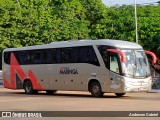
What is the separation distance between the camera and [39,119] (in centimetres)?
1393

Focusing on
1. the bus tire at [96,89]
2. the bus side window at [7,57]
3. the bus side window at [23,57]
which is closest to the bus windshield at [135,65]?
the bus tire at [96,89]

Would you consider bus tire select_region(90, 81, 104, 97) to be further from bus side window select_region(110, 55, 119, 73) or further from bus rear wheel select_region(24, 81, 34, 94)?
bus rear wheel select_region(24, 81, 34, 94)

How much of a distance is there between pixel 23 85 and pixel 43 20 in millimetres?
30048

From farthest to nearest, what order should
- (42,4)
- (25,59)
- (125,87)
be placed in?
(42,4)
(25,59)
(125,87)

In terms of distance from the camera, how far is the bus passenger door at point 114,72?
80.3 feet

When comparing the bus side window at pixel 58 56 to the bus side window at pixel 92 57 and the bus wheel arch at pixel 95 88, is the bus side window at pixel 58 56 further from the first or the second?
the bus wheel arch at pixel 95 88

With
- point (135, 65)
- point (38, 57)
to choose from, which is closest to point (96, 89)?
point (135, 65)

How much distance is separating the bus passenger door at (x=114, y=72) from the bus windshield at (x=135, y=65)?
42cm

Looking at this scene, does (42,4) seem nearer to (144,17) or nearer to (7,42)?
(7,42)

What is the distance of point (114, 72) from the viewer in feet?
80.9

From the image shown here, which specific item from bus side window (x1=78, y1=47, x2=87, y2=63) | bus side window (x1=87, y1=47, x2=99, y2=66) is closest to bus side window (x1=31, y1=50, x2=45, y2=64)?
bus side window (x1=78, y1=47, x2=87, y2=63)

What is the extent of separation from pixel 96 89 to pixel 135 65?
2660mm

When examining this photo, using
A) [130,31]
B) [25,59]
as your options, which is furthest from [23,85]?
[130,31]

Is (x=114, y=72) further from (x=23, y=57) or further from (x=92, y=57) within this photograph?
(x=23, y=57)
